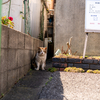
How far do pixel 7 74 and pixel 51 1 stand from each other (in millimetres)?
8185

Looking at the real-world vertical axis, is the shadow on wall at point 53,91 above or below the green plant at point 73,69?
below

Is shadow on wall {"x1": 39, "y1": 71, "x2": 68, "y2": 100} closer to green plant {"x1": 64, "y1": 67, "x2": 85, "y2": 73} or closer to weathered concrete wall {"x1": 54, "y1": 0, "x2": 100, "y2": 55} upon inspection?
green plant {"x1": 64, "y1": 67, "x2": 85, "y2": 73}

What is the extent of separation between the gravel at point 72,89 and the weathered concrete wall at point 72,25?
2.34 meters

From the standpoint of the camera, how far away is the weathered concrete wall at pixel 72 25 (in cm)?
511

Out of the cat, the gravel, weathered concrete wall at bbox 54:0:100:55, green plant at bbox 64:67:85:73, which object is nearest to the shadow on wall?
the gravel

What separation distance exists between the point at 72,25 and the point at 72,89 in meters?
3.33

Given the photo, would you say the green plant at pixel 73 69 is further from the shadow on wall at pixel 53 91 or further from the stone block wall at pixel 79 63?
the shadow on wall at pixel 53 91

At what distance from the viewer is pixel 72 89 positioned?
7.55ft

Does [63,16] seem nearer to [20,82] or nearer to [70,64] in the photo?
[70,64]

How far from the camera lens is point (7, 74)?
7.09 feet

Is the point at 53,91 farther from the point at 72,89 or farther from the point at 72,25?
the point at 72,25

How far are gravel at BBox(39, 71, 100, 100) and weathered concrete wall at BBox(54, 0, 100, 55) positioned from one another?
234 cm

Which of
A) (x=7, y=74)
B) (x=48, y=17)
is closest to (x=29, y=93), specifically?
(x=7, y=74)

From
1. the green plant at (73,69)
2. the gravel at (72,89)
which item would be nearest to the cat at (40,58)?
the green plant at (73,69)
